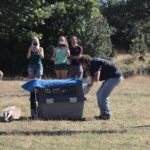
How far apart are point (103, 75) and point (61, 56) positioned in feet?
14.9

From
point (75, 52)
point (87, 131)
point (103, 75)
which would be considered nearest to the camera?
point (87, 131)

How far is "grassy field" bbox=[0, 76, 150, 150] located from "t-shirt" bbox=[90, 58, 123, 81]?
37.8 inches

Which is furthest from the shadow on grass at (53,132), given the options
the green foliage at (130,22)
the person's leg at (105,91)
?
the green foliage at (130,22)

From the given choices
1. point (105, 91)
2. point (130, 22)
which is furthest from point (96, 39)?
point (130, 22)

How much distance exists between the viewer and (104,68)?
12047 millimetres

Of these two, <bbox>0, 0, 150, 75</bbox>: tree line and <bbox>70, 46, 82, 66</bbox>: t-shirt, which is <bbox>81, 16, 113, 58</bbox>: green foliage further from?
<bbox>70, 46, 82, 66</bbox>: t-shirt

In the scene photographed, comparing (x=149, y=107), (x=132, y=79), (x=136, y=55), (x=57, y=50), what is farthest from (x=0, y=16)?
(x=136, y=55)

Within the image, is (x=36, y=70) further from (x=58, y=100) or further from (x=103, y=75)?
(x=103, y=75)

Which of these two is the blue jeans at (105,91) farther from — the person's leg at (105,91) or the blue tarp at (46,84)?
the blue tarp at (46,84)

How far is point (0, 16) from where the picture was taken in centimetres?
2509

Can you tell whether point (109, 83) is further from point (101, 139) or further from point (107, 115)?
point (101, 139)

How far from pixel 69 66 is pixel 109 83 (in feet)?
12.0

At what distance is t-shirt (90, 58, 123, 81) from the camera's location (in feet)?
38.3

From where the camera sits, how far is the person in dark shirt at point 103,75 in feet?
38.2
